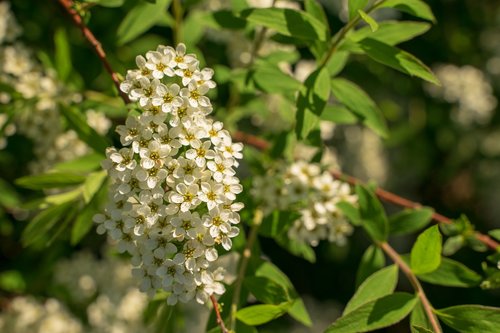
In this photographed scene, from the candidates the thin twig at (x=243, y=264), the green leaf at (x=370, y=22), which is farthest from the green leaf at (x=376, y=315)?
the green leaf at (x=370, y=22)

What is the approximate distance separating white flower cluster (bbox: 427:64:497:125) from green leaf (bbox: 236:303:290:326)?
3.44m

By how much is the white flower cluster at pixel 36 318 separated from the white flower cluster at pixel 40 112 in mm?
863

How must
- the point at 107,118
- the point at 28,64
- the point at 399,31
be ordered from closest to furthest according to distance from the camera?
the point at 399,31
the point at 28,64
the point at 107,118

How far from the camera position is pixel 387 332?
6441 mm

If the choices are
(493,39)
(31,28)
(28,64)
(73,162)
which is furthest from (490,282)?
(493,39)

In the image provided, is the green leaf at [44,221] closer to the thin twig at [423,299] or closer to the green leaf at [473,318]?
the thin twig at [423,299]

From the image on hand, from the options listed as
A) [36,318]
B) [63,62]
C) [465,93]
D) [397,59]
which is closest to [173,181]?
[397,59]

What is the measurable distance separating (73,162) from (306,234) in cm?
115

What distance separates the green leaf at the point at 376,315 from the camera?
2.20m

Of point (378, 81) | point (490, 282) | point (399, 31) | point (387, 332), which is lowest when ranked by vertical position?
point (387, 332)

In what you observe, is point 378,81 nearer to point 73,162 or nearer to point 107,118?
point 107,118

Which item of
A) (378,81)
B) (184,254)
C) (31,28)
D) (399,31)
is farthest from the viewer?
(378,81)

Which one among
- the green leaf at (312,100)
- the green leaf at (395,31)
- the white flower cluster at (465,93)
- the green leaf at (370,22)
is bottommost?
the white flower cluster at (465,93)

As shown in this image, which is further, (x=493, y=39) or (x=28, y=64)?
(x=493, y=39)
